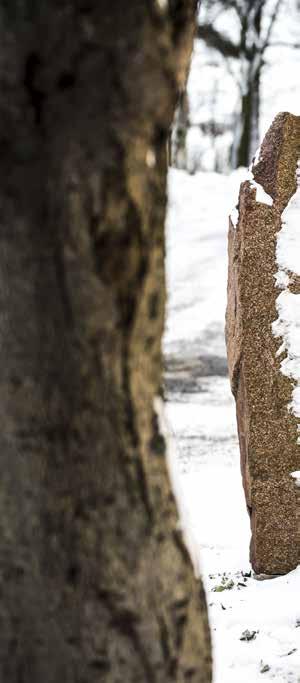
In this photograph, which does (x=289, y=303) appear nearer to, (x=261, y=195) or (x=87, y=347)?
(x=261, y=195)

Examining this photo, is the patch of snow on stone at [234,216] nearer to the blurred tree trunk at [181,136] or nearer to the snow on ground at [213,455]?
the snow on ground at [213,455]

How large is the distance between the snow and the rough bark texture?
6.96 feet

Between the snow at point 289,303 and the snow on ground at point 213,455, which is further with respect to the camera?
the snow at point 289,303

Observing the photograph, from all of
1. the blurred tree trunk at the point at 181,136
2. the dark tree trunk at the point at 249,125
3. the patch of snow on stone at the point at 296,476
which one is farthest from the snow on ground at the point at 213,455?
the blurred tree trunk at the point at 181,136

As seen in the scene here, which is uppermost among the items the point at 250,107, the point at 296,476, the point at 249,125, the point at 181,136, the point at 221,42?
the point at 221,42

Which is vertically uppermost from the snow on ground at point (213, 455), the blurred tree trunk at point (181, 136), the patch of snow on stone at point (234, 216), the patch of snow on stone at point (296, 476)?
the blurred tree trunk at point (181, 136)

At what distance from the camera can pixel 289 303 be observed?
3.21m

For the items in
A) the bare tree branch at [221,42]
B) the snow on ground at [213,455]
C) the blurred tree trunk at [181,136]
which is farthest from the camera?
the blurred tree trunk at [181,136]

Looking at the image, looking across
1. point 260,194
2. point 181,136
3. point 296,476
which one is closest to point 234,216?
point 260,194

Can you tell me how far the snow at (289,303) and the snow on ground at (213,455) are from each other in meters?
0.41

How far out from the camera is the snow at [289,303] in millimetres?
3203

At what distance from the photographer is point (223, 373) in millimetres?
9141

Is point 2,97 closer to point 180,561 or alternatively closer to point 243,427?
point 180,561

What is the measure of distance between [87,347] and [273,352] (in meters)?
2.27
